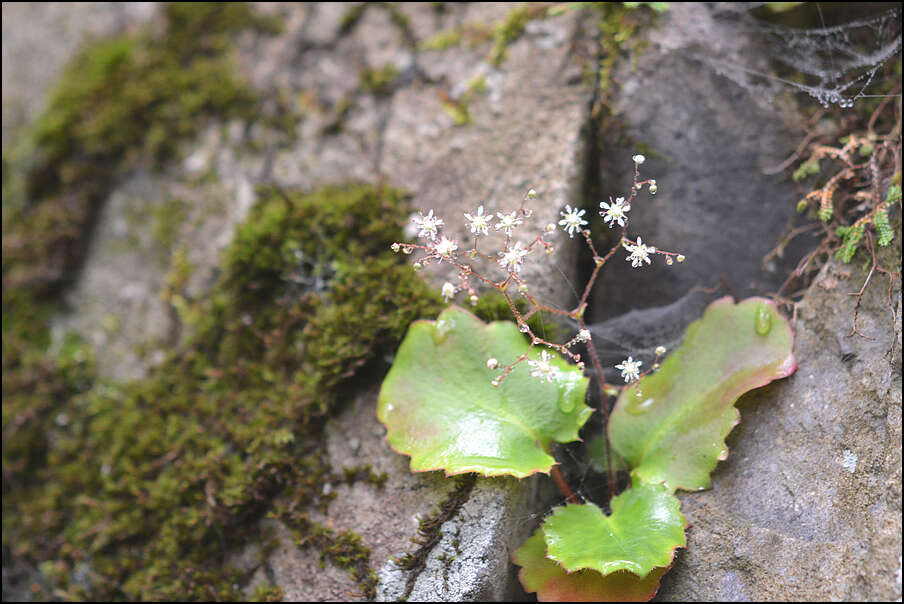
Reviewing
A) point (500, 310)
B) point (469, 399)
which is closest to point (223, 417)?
point (469, 399)

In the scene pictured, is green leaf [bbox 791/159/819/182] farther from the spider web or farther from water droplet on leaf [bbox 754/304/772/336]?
water droplet on leaf [bbox 754/304/772/336]

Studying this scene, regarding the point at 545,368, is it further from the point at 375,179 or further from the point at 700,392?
the point at 375,179

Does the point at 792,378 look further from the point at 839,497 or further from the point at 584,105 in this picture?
the point at 584,105

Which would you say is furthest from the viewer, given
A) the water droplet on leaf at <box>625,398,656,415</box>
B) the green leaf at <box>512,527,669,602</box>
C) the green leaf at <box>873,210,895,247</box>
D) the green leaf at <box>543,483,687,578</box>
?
the water droplet on leaf at <box>625,398,656,415</box>

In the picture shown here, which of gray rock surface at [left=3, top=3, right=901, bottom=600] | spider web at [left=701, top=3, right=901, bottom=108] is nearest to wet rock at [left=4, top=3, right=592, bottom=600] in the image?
gray rock surface at [left=3, top=3, right=901, bottom=600]

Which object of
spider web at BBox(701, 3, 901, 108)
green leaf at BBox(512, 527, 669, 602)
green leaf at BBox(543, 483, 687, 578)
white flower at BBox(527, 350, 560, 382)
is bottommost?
green leaf at BBox(512, 527, 669, 602)

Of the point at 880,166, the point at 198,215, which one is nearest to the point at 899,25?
the point at 880,166
